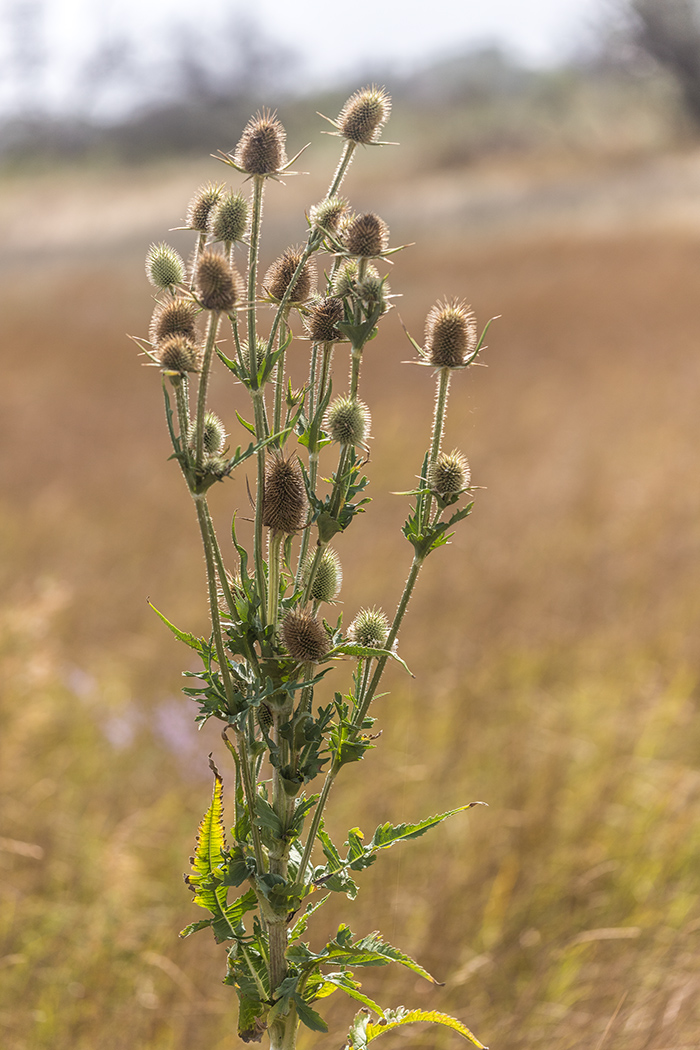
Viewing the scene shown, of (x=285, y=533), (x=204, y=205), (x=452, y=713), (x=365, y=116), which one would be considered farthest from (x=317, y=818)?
(x=452, y=713)

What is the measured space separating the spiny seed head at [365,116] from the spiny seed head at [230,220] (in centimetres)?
19

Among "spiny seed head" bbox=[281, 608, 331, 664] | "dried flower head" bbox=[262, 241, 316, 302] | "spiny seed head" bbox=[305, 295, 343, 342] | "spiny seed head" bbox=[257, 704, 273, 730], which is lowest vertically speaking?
"spiny seed head" bbox=[257, 704, 273, 730]

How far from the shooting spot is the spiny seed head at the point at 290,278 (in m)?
1.14

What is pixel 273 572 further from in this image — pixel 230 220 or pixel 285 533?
pixel 230 220

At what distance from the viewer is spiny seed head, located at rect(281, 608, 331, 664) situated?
1.03 m

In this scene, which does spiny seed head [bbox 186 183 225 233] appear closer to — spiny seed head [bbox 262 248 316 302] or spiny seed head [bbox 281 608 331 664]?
spiny seed head [bbox 262 248 316 302]

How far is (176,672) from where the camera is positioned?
14.3ft

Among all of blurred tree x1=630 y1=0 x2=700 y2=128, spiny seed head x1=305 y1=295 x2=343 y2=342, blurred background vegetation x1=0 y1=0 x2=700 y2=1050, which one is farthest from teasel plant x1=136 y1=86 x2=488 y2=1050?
blurred tree x1=630 y1=0 x2=700 y2=128

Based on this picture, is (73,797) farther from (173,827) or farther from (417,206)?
(417,206)

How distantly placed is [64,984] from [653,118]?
4627cm

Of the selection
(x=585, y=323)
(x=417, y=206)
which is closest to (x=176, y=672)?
(x=585, y=323)

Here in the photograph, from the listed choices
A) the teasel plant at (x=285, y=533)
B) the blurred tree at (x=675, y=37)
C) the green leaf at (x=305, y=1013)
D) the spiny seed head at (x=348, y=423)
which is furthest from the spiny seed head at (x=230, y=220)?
the blurred tree at (x=675, y=37)

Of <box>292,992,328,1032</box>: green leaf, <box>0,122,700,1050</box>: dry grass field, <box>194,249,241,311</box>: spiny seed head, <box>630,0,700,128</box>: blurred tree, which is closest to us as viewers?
<box>194,249,241,311</box>: spiny seed head

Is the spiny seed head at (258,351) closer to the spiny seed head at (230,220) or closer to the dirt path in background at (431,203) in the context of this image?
the spiny seed head at (230,220)
